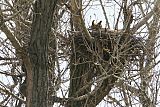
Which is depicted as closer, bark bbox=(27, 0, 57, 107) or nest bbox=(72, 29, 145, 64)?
bark bbox=(27, 0, 57, 107)

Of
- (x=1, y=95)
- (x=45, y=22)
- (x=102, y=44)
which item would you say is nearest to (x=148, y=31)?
(x=102, y=44)

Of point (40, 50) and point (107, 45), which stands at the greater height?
point (107, 45)

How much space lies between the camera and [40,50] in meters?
4.49

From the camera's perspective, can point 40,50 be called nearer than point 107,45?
Yes

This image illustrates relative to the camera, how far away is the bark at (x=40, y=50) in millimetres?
4434

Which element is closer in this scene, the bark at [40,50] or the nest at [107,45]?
the bark at [40,50]

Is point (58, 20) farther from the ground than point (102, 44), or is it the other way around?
point (58, 20)

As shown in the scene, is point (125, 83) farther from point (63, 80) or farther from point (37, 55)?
point (37, 55)

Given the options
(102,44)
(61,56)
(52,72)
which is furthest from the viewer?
(61,56)

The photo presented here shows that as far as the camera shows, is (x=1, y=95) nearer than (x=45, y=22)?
No

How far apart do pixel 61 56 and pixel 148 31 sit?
1479mm

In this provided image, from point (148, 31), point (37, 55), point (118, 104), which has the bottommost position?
point (118, 104)

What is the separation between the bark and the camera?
4434mm

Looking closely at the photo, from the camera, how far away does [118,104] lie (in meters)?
5.86
